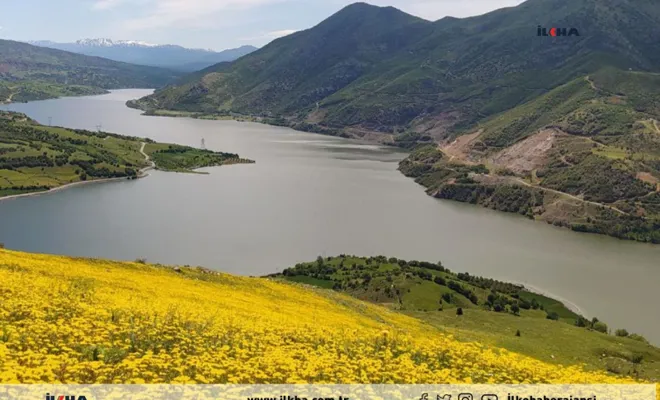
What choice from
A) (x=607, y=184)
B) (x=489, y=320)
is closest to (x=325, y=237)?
(x=489, y=320)

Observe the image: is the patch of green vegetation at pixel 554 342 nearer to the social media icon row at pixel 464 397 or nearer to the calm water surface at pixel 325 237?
the social media icon row at pixel 464 397

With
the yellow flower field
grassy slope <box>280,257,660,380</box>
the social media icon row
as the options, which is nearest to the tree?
grassy slope <box>280,257,660,380</box>

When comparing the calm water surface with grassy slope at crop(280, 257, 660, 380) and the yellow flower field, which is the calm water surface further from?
the yellow flower field

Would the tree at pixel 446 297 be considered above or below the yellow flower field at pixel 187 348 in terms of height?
below

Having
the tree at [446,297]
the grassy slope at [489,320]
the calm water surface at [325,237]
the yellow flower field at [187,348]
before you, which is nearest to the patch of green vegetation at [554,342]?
the grassy slope at [489,320]

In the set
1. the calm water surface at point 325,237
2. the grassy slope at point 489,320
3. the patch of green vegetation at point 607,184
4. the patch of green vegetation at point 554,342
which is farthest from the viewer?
the patch of green vegetation at point 607,184

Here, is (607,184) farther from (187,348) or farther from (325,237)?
(187,348)

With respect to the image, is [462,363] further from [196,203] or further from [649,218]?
[649,218]

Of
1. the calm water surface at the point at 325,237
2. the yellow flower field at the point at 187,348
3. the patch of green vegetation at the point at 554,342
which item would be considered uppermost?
the yellow flower field at the point at 187,348
